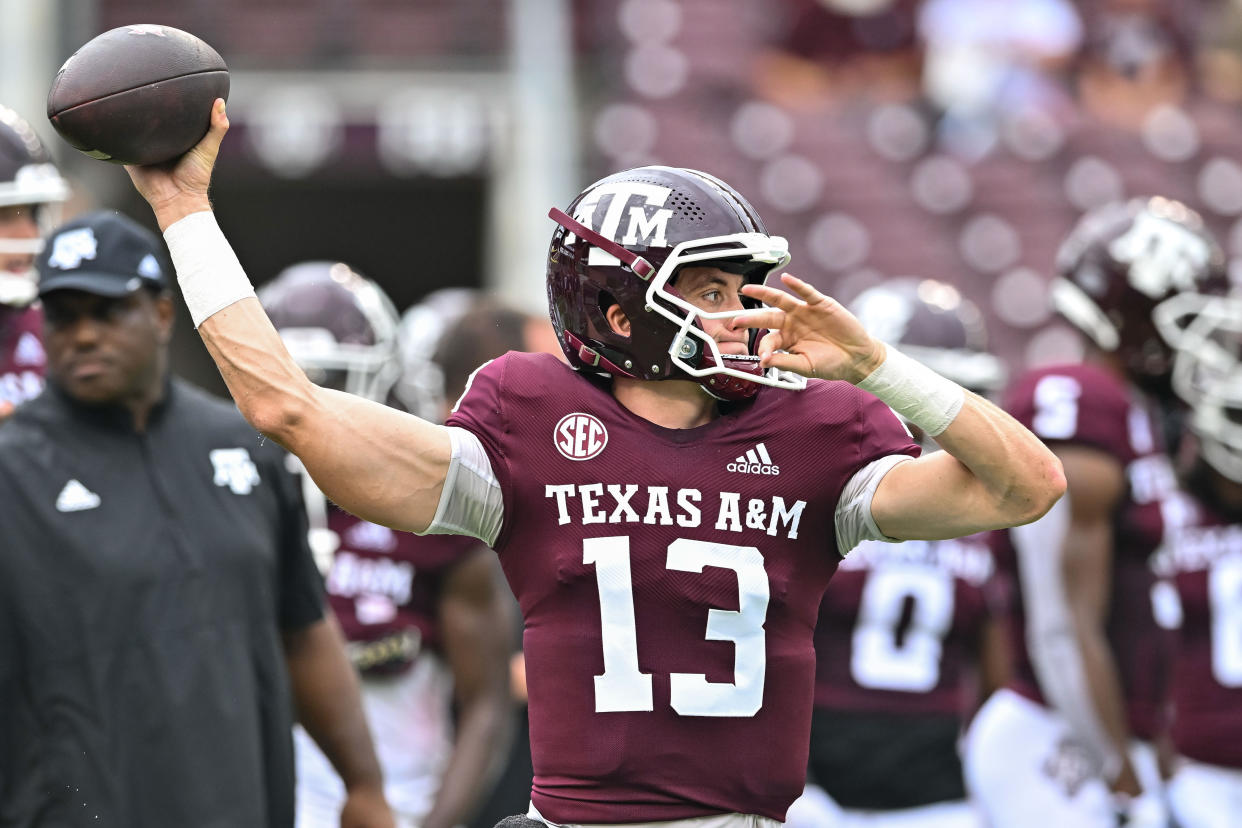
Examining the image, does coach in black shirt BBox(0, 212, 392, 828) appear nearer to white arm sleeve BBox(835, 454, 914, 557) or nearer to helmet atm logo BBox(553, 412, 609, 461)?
helmet atm logo BBox(553, 412, 609, 461)

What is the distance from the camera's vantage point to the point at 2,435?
3617 millimetres

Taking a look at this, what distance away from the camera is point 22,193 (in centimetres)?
445

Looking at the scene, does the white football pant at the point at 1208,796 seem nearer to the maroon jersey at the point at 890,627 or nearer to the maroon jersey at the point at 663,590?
the maroon jersey at the point at 890,627

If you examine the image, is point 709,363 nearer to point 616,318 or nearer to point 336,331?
point 616,318

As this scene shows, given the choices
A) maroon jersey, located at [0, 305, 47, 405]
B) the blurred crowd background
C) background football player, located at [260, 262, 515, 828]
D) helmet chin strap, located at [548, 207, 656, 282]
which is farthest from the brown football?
the blurred crowd background

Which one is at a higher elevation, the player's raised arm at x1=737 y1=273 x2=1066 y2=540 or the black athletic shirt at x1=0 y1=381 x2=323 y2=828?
the player's raised arm at x1=737 y1=273 x2=1066 y2=540

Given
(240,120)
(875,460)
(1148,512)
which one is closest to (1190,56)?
(240,120)

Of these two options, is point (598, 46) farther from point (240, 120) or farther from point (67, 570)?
point (67, 570)

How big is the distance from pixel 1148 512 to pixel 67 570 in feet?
10.0

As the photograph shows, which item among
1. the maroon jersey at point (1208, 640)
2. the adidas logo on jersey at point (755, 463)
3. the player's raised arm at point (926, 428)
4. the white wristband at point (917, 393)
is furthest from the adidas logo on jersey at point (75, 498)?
the maroon jersey at point (1208, 640)

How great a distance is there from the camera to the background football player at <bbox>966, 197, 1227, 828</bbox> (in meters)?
4.95

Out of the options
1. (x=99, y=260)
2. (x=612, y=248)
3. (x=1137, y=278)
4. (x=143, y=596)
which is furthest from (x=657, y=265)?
(x=1137, y=278)

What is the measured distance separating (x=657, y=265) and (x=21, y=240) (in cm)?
215

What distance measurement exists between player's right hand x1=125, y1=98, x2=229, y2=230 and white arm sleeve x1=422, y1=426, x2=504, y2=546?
0.57 m
